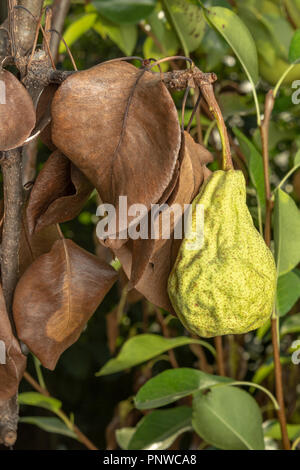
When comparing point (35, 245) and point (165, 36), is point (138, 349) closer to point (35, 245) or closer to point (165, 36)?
point (35, 245)

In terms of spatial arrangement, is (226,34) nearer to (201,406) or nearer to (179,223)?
(179,223)

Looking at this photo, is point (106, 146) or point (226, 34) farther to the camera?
point (226, 34)

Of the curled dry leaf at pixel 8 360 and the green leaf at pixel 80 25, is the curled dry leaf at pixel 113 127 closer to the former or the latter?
the curled dry leaf at pixel 8 360

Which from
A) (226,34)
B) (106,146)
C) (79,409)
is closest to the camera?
(106,146)

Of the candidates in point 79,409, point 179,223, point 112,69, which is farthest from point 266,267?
point 79,409

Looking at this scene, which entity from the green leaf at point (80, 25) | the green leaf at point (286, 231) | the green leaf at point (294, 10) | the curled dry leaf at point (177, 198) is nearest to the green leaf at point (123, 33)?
the green leaf at point (80, 25)

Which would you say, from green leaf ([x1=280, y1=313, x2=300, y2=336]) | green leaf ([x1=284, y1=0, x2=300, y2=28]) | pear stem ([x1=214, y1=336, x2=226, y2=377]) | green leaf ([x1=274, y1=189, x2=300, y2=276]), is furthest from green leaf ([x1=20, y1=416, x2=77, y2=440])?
green leaf ([x1=284, y1=0, x2=300, y2=28])
